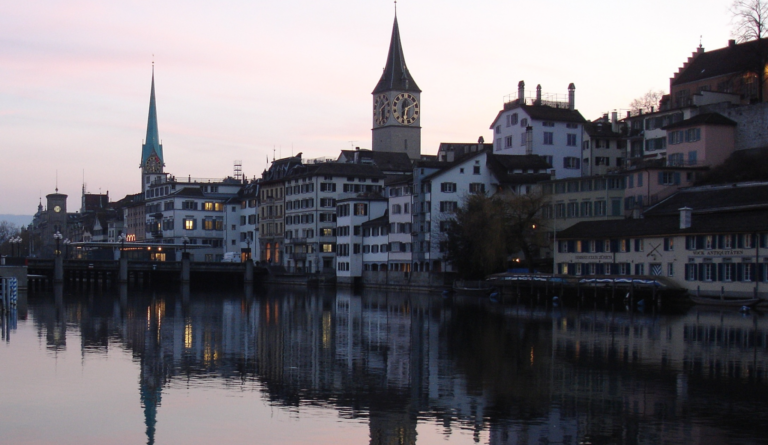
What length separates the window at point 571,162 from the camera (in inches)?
4845

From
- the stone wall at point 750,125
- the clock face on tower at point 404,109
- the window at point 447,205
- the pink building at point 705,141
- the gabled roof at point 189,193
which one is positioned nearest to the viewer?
the stone wall at point 750,125

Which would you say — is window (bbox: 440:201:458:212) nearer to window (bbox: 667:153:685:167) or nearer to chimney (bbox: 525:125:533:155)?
chimney (bbox: 525:125:533:155)

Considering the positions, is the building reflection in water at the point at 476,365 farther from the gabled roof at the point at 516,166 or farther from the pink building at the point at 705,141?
the gabled roof at the point at 516,166

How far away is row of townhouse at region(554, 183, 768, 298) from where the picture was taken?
243 ft

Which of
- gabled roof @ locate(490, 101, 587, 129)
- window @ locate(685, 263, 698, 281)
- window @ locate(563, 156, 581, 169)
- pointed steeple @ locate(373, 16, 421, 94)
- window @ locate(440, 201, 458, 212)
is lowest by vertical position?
window @ locate(685, 263, 698, 281)

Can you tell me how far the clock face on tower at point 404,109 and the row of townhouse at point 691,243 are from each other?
92336 millimetres

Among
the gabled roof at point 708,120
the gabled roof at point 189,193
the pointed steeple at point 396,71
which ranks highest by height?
the pointed steeple at point 396,71

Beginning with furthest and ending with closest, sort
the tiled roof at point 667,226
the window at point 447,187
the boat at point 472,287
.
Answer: the window at point 447,187 < the boat at point 472,287 < the tiled roof at point 667,226

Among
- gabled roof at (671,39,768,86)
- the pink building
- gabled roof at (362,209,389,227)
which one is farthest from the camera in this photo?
gabled roof at (362,209,389,227)

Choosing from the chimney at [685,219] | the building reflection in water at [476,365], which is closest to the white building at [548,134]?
the chimney at [685,219]

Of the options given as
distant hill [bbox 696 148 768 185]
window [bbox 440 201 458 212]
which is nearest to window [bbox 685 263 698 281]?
distant hill [bbox 696 148 768 185]

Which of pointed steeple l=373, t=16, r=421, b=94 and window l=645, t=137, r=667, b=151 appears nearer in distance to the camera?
window l=645, t=137, r=667, b=151

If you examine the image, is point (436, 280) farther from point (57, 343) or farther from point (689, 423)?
point (689, 423)

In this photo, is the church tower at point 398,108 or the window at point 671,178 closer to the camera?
the window at point 671,178
